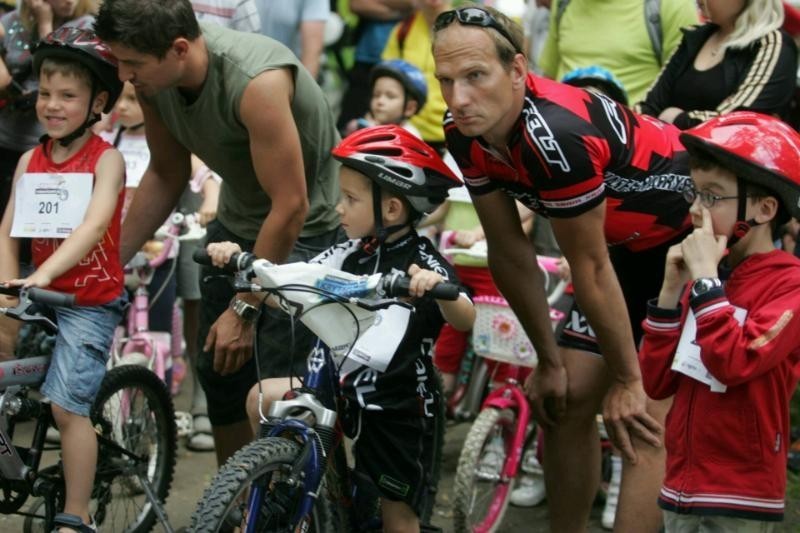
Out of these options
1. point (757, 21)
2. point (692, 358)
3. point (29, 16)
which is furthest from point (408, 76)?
point (692, 358)

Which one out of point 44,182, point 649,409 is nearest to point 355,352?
point 649,409

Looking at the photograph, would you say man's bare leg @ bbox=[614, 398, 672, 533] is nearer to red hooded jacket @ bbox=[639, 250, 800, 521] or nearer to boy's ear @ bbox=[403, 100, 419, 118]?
red hooded jacket @ bbox=[639, 250, 800, 521]

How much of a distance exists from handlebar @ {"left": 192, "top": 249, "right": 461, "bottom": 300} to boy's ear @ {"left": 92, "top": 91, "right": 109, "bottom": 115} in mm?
1081

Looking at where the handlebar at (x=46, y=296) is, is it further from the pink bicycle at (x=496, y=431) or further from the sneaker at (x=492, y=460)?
the sneaker at (x=492, y=460)

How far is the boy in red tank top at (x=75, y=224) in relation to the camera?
4547mm

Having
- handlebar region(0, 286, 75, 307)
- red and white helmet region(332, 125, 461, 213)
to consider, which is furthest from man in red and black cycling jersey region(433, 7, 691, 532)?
handlebar region(0, 286, 75, 307)

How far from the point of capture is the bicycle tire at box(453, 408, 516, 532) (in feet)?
17.4

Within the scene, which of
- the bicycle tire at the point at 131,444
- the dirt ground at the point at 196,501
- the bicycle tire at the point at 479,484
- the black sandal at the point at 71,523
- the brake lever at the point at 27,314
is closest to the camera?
the brake lever at the point at 27,314

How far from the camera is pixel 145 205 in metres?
5.02

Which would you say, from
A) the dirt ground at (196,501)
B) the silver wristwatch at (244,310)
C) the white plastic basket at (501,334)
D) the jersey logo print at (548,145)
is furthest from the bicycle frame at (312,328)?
the white plastic basket at (501,334)

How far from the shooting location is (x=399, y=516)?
169 inches

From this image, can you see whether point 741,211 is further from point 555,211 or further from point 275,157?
point 275,157

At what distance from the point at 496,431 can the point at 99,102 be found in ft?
7.40

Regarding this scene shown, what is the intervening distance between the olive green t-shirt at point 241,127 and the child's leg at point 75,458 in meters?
0.97
